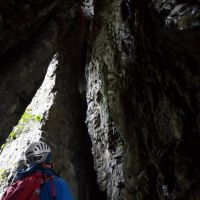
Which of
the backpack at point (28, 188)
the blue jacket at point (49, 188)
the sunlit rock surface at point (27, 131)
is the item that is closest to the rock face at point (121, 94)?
the sunlit rock surface at point (27, 131)

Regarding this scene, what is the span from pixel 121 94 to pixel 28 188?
4892mm

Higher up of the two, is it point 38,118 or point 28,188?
point 38,118

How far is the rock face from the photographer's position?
6.16 metres

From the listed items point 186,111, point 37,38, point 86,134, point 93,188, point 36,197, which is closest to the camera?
point 36,197

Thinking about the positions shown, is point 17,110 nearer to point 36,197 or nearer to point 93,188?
point 36,197

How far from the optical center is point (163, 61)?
665 centimetres

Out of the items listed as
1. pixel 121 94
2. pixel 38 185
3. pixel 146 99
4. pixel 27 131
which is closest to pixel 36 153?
pixel 38 185

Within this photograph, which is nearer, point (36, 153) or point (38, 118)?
point (36, 153)

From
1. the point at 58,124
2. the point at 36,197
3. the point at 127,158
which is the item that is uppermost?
the point at 58,124

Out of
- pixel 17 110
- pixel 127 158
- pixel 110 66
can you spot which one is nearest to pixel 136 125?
pixel 127 158

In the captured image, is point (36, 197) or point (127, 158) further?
point (127, 158)

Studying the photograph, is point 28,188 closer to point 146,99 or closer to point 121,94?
point 146,99

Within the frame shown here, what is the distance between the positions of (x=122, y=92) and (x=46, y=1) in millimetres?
3174

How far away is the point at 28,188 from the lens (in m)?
4.85
